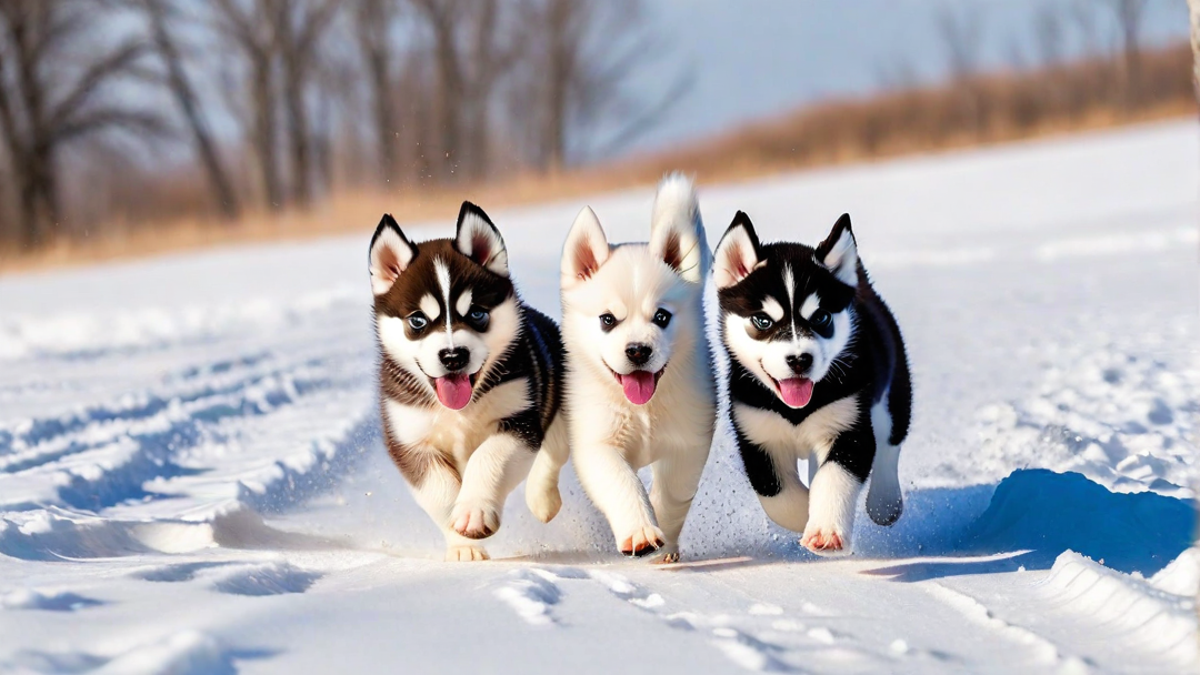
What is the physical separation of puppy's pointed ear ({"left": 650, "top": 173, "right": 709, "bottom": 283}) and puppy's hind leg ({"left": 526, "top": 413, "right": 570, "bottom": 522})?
2.07ft

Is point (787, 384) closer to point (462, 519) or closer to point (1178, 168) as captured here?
point (462, 519)

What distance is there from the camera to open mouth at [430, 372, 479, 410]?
11.6ft

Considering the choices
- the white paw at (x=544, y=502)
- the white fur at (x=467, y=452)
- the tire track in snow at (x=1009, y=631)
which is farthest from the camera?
the white paw at (x=544, y=502)

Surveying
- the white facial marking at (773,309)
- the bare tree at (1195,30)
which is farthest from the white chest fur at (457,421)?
the bare tree at (1195,30)

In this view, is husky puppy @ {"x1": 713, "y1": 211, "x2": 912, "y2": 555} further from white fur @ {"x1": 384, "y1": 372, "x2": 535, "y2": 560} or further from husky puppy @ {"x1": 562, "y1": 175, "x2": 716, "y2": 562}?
white fur @ {"x1": 384, "y1": 372, "x2": 535, "y2": 560}

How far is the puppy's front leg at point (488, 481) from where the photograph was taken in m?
3.47

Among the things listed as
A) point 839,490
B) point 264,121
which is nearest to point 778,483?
point 839,490

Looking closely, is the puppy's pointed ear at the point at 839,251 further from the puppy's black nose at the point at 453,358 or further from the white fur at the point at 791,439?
the puppy's black nose at the point at 453,358

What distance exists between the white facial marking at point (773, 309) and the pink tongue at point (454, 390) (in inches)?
33.7

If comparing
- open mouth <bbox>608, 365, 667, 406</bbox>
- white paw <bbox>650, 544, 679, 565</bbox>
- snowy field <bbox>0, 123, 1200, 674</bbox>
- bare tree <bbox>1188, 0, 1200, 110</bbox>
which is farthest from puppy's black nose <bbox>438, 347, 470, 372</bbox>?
bare tree <bbox>1188, 0, 1200, 110</bbox>

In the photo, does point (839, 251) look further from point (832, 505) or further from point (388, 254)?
point (388, 254)

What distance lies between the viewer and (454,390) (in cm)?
353

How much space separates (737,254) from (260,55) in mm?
27086

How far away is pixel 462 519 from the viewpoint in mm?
3459
